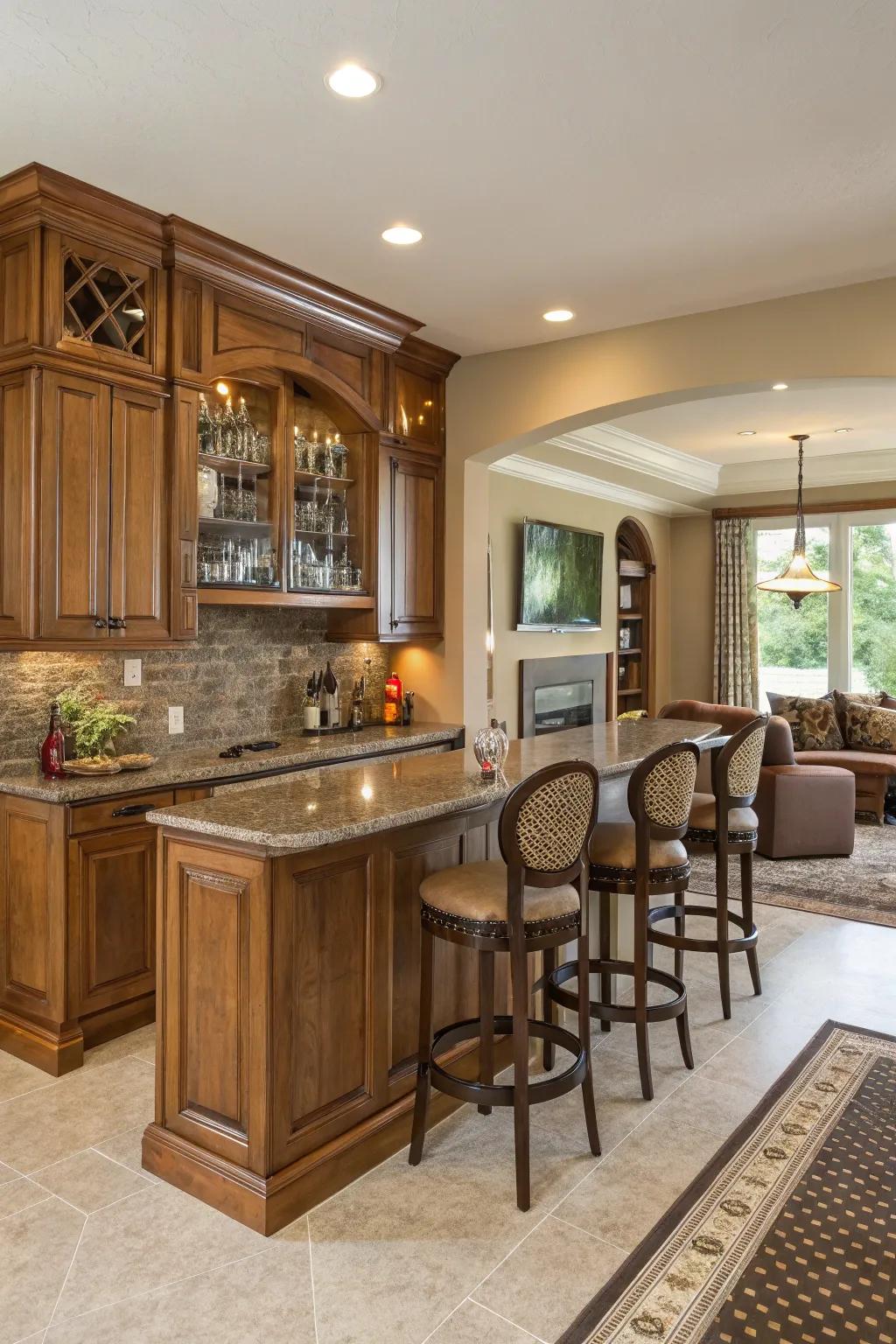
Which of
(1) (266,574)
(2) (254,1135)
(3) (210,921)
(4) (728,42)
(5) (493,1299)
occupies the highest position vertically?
(4) (728,42)

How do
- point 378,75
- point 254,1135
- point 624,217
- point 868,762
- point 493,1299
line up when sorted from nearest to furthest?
point 493,1299
point 254,1135
point 378,75
point 624,217
point 868,762

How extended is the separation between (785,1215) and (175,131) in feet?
11.4

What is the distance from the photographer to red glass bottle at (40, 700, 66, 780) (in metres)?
3.40

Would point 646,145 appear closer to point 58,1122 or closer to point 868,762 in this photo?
point 58,1122

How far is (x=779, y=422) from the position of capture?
6906mm

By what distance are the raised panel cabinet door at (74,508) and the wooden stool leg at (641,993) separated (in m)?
2.12

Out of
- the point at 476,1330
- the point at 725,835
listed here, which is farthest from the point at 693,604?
the point at 476,1330

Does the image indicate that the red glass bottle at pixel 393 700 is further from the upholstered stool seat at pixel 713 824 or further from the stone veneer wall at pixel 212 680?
the upholstered stool seat at pixel 713 824

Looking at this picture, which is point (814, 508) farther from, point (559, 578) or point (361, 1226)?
point (361, 1226)

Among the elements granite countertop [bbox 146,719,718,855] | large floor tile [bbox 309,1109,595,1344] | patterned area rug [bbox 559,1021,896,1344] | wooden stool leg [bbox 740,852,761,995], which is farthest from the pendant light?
large floor tile [bbox 309,1109,595,1344]

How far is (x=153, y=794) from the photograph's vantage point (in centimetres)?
342

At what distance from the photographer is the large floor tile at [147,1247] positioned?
2092 millimetres

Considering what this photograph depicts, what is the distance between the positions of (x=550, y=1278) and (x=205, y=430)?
3236 mm

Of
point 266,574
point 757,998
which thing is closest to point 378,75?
point 266,574
